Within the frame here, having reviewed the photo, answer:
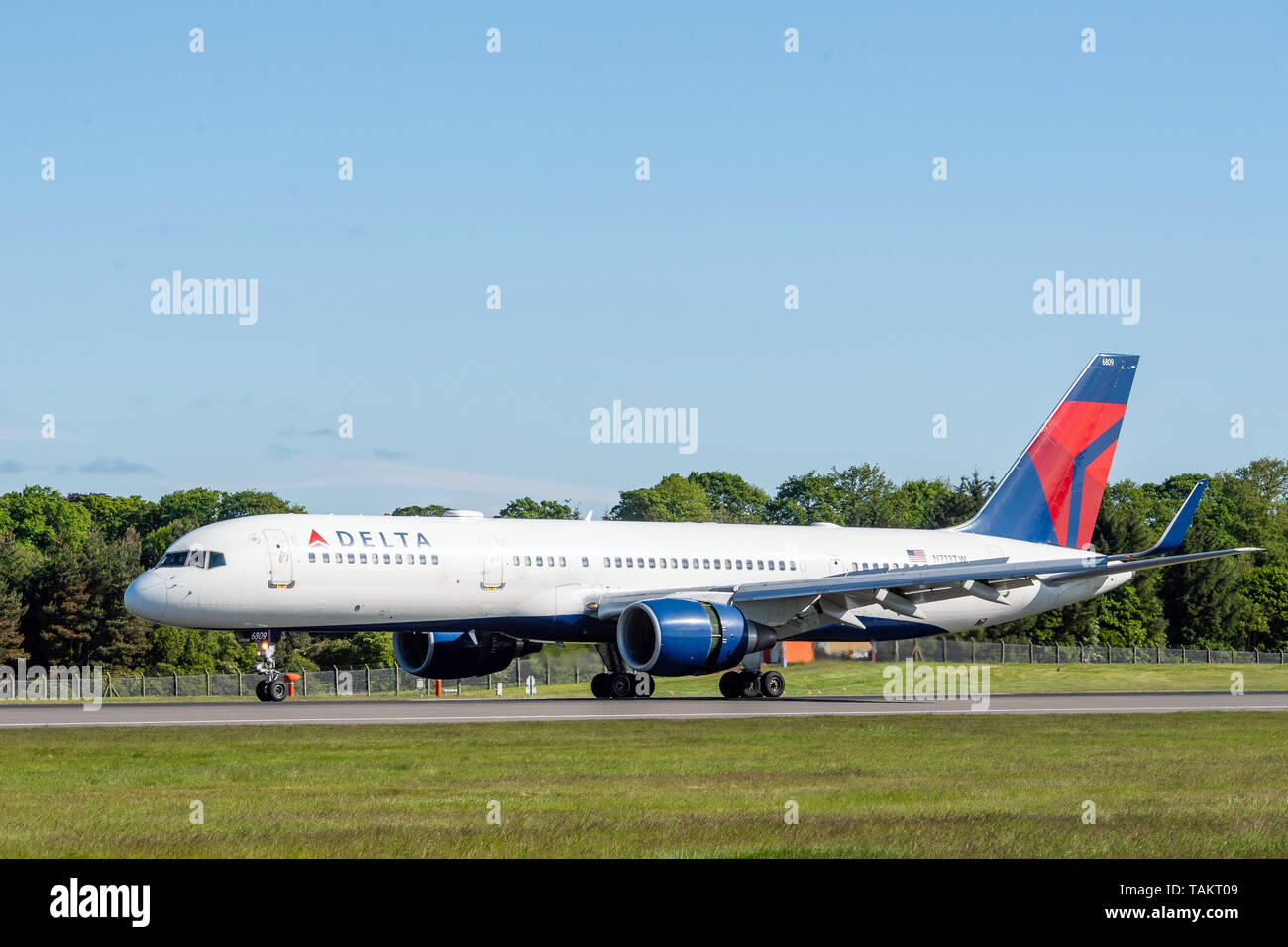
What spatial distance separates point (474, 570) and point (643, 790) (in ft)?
75.0

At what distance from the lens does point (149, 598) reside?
39312 mm

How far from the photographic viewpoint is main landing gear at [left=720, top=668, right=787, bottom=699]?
45125mm

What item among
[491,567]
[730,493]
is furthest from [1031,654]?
[730,493]

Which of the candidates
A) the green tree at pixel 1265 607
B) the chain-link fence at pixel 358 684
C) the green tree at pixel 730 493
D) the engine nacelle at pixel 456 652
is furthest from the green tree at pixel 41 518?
the engine nacelle at pixel 456 652

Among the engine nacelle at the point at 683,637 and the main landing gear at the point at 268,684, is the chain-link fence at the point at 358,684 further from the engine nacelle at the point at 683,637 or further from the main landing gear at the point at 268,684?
the main landing gear at the point at 268,684

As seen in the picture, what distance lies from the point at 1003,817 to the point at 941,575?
90.9ft

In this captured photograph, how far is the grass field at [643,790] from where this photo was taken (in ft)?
51.1

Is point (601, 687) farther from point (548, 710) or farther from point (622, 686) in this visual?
point (548, 710)

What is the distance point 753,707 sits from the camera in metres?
39.7

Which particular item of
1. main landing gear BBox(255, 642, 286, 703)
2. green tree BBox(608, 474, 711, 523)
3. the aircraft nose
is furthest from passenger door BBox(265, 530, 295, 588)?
green tree BBox(608, 474, 711, 523)

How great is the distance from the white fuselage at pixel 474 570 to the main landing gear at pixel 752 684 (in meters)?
2.87

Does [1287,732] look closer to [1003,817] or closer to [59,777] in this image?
[1003,817]
